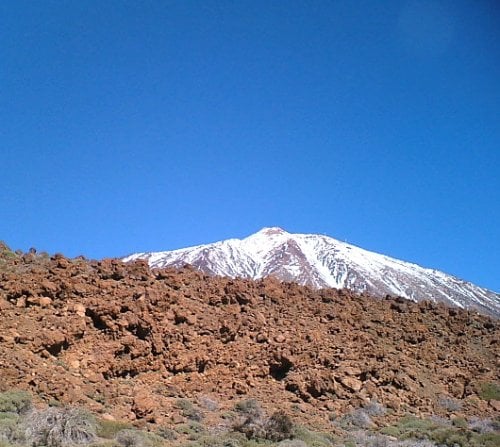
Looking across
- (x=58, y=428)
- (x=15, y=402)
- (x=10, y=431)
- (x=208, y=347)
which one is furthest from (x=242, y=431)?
(x=10, y=431)

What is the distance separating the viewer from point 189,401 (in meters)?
14.6

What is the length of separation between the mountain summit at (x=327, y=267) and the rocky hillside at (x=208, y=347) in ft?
193

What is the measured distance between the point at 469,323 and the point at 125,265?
1434 cm

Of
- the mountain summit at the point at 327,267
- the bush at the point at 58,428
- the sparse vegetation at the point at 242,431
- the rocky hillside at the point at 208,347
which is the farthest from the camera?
the mountain summit at the point at 327,267

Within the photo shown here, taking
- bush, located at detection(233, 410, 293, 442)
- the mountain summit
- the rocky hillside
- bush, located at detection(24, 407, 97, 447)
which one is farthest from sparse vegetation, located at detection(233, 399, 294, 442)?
the mountain summit

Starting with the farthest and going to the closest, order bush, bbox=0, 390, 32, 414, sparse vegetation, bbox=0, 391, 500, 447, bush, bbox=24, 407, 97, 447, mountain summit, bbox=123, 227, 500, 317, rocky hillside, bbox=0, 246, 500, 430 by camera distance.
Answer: mountain summit, bbox=123, 227, 500, 317 → rocky hillside, bbox=0, 246, 500, 430 → bush, bbox=0, 390, 32, 414 → sparse vegetation, bbox=0, 391, 500, 447 → bush, bbox=24, 407, 97, 447

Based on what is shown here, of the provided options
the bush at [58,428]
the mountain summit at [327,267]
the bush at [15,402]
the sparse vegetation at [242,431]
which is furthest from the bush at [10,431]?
the mountain summit at [327,267]

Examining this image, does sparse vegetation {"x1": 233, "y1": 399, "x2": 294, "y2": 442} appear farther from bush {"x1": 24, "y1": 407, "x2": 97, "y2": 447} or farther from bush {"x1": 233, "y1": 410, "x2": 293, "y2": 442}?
bush {"x1": 24, "y1": 407, "x2": 97, "y2": 447}

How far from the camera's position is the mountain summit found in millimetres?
83875

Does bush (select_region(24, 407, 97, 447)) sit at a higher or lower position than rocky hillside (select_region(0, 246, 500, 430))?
lower

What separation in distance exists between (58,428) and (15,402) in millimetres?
1743

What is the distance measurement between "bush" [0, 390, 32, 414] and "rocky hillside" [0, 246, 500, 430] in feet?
1.45

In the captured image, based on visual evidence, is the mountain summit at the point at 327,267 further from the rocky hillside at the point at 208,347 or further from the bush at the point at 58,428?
the bush at the point at 58,428

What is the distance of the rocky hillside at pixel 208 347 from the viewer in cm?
1395
